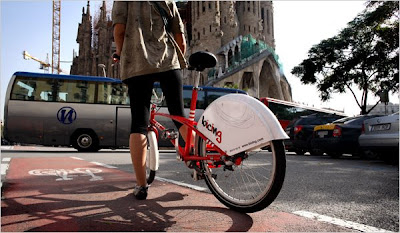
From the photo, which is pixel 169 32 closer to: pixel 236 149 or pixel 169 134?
pixel 169 134

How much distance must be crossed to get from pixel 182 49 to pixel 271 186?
4.95ft

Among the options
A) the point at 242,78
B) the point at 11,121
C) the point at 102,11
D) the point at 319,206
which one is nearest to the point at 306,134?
the point at 319,206

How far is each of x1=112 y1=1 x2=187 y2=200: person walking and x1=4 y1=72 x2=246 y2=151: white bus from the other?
28.3 ft

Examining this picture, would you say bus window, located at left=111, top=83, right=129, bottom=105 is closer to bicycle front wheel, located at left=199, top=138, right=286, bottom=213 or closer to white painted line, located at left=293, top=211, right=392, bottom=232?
bicycle front wheel, located at left=199, top=138, right=286, bottom=213

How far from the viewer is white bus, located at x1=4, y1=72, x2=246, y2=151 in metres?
11.6

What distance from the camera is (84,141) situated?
12281mm

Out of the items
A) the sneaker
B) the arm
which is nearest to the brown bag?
the arm

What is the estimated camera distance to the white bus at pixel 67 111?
11594 mm

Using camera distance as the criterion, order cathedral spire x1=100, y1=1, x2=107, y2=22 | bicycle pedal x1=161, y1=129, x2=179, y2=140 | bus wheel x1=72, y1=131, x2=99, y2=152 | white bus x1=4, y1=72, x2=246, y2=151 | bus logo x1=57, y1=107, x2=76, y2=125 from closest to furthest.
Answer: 1. bicycle pedal x1=161, y1=129, x2=179, y2=140
2. white bus x1=4, y1=72, x2=246, y2=151
3. bus logo x1=57, y1=107, x2=76, y2=125
4. bus wheel x1=72, y1=131, x2=99, y2=152
5. cathedral spire x1=100, y1=1, x2=107, y2=22

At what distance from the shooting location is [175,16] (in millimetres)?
2781

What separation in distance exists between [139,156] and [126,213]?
0.53m

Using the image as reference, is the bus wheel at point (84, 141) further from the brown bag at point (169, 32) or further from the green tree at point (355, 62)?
the green tree at point (355, 62)

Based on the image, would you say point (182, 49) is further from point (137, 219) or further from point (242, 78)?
point (242, 78)

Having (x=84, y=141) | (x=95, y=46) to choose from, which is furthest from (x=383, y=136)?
(x=95, y=46)
